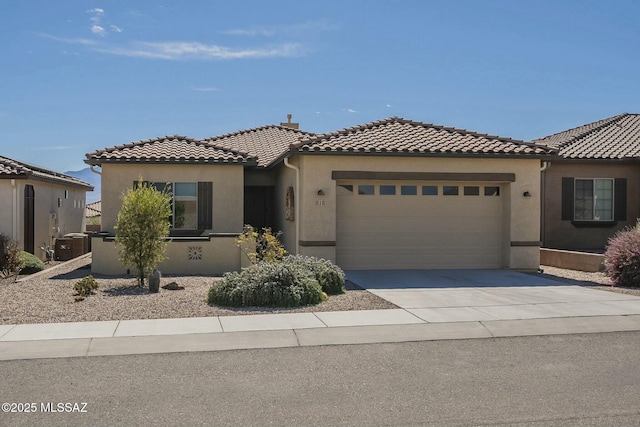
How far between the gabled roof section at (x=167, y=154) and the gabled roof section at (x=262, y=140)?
2.68m

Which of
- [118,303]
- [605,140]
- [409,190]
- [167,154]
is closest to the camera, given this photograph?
[118,303]

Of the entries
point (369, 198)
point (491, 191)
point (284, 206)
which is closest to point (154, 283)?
point (284, 206)

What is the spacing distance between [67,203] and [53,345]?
17392 mm

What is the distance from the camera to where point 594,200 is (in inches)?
821

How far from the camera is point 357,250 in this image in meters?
16.7

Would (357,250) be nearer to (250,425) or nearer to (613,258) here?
(613,258)

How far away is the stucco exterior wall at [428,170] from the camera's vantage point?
52.5ft

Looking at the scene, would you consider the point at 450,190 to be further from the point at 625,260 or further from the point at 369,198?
the point at 625,260

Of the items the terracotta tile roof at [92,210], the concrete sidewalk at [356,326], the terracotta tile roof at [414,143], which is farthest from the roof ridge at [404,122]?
the terracotta tile roof at [92,210]

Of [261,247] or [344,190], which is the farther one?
[344,190]

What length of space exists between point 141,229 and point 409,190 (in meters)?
7.23

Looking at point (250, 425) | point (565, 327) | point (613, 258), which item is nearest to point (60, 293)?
point (250, 425)

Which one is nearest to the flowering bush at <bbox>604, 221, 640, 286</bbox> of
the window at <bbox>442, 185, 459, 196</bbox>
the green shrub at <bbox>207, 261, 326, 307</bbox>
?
the window at <bbox>442, 185, 459, 196</bbox>

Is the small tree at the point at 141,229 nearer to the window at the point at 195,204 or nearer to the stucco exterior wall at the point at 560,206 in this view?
the window at the point at 195,204
